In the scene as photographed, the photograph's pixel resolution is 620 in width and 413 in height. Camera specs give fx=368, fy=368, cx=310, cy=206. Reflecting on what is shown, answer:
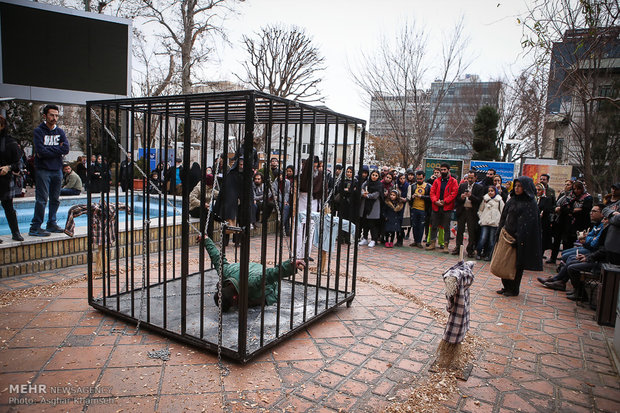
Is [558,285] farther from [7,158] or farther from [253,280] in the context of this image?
[7,158]

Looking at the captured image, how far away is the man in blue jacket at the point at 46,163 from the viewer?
562cm


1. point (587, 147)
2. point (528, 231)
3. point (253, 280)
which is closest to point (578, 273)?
point (528, 231)

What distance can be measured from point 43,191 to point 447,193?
25.8 ft

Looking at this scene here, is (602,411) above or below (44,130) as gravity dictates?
below

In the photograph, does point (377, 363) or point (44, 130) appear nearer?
point (377, 363)

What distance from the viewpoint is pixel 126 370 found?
3064 mm

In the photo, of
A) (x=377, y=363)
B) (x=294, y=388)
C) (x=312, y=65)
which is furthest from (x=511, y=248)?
(x=312, y=65)

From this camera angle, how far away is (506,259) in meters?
5.68

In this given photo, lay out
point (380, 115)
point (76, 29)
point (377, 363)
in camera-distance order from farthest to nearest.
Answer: point (380, 115)
point (76, 29)
point (377, 363)

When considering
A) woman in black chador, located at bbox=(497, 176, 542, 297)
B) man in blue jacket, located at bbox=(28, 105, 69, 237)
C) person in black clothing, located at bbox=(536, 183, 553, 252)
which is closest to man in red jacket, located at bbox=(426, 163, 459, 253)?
person in black clothing, located at bbox=(536, 183, 553, 252)

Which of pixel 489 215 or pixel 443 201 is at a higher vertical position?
pixel 443 201

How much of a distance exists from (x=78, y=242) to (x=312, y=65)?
1508 centimetres

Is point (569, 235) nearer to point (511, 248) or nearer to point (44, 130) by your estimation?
point (511, 248)

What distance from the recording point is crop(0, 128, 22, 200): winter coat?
5375 millimetres
